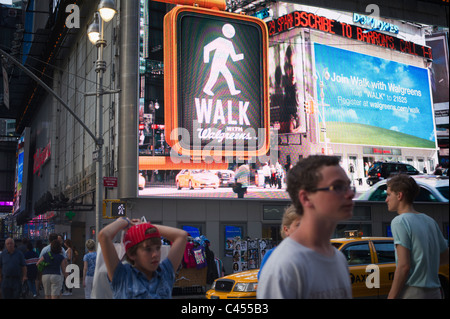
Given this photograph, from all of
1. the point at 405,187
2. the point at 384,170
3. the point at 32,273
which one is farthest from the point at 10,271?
the point at 384,170

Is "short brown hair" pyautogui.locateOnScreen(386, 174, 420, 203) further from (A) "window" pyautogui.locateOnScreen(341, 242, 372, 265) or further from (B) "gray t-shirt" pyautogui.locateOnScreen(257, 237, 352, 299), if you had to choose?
(A) "window" pyautogui.locateOnScreen(341, 242, 372, 265)

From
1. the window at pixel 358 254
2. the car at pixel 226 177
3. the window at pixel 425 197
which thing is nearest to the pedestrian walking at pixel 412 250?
the window at pixel 358 254

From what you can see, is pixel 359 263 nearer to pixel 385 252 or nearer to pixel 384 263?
pixel 384 263

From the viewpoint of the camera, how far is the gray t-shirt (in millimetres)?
2732

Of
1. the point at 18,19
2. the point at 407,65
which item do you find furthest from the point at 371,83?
the point at 18,19

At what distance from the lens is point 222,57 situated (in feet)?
84.2

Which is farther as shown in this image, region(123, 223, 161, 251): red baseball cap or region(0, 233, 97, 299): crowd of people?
region(0, 233, 97, 299): crowd of people

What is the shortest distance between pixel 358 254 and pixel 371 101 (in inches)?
795

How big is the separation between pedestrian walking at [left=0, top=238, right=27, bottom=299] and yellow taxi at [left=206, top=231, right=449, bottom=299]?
480cm

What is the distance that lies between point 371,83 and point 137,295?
1110 inches

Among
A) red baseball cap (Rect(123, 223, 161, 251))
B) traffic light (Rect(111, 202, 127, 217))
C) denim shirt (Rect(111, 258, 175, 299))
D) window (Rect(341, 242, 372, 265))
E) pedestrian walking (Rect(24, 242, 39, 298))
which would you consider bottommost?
pedestrian walking (Rect(24, 242, 39, 298))

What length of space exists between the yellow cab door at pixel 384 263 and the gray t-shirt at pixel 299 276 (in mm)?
8227

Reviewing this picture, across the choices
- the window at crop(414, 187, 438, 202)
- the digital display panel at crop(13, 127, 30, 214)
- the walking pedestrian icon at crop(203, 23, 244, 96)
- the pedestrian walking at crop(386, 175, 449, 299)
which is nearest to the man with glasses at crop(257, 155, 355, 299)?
the pedestrian walking at crop(386, 175, 449, 299)

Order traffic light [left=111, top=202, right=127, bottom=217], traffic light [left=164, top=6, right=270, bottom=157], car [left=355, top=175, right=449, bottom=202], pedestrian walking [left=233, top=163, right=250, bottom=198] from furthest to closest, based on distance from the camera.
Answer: car [left=355, top=175, right=449, bottom=202] < pedestrian walking [left=233, top=163, right=250, bottom=198] < traffic light [left=164, top=6, right=270, bottom=157] < traffic light [left=111, top=202, right=127, bottom=217]
